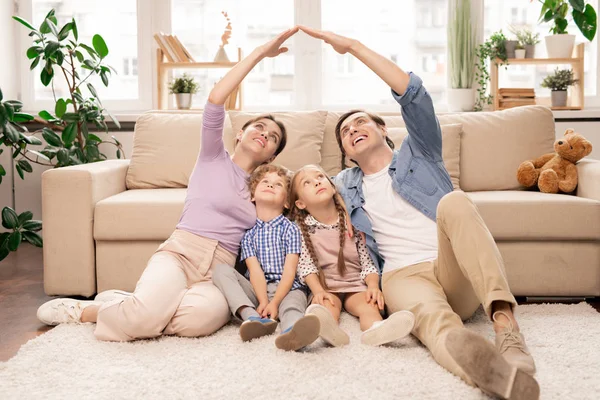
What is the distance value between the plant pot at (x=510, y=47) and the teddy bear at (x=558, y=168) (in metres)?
1.35

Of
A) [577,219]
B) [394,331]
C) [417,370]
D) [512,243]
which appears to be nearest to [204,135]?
[394,331]

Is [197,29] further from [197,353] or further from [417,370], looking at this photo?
[417,370]

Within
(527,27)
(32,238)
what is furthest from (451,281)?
(527,27)

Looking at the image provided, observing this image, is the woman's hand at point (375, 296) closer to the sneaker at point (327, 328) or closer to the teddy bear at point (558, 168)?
the sneaker at point (327, 328)

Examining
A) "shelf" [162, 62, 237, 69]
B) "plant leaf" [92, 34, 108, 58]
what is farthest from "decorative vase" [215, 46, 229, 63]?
Answer: "plant leaf" [92, 34, 108, 58]

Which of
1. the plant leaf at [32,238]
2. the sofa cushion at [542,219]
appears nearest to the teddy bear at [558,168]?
the sofa cushion at [542,219]

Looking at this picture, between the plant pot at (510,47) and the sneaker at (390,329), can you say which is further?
the plant pot at (510,47)

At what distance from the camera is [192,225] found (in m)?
2.29

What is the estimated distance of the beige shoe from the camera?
5.12 ft

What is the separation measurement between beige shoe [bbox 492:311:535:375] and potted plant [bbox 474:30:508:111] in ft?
9.45

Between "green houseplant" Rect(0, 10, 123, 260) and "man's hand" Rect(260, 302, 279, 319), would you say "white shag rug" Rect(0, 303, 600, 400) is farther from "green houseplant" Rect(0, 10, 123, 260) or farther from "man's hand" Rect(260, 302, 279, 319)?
"green houseplant" Rect(0, 10, 123, 260)

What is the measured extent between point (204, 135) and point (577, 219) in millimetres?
1478

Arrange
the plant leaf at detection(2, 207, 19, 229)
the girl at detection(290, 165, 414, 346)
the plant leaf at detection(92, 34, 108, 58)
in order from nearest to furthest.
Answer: the girl at detection(290, 165, 414, 346)
the plant leaf at detection(2, 207, 19, 229)
the plant leaf at detection(92, 34, 108, 58)

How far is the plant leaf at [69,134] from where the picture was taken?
12.3 feet
